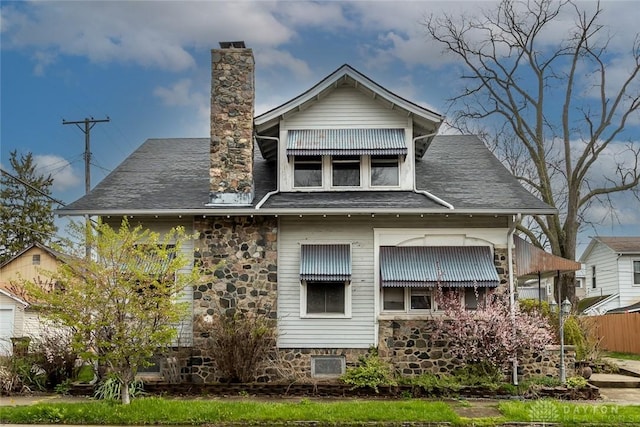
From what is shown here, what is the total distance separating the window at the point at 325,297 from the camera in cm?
1586

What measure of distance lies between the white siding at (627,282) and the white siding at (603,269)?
308 millimetres

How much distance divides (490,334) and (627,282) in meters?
25.6

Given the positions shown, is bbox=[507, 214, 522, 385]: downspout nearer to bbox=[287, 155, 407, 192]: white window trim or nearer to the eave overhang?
the eave overhang

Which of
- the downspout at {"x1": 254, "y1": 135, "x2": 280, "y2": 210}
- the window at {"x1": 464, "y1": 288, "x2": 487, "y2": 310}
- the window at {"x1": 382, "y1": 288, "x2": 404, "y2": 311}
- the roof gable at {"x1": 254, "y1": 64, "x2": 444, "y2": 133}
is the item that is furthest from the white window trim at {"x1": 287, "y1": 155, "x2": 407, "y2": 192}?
the window at {"x1": 464, "y1": 288, "x2": 487, "y2": 310}

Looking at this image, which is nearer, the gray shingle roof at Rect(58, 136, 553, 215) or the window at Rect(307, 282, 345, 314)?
the gray shingle roof at Rect(58, 136, 553, 215)

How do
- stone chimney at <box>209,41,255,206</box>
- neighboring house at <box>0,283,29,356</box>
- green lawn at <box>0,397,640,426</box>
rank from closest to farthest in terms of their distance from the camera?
green lawn at <box>0,397,640,426</box> < stone chimney at <box>209,41,255,206</box> < neighboring house at <box>0,283,29,356</box>

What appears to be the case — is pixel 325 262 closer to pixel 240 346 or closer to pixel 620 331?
pixel 240 346

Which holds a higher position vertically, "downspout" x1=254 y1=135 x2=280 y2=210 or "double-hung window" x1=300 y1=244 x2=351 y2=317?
"downspout" x1=254 y1=135 x2=280 y2=210

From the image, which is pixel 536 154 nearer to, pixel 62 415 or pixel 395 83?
pixel 395 83

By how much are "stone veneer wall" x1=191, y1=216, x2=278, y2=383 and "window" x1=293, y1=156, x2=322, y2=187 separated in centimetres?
170

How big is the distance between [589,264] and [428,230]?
29.2 metres

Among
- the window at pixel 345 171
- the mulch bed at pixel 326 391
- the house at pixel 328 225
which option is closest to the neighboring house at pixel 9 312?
the house at pixel 328 225

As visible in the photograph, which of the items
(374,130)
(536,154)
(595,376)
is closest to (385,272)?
(374,130)

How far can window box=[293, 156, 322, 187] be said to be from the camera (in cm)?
1716
